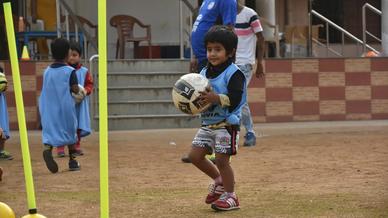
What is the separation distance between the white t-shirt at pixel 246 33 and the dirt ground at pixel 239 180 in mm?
1021

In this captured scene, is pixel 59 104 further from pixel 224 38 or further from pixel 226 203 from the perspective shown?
pixel 226 203

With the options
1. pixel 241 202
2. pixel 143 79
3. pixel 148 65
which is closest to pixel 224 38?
pixel 241 202

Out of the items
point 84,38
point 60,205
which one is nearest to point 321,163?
point 60,205

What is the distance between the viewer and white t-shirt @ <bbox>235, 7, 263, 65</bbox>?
30.2 ft

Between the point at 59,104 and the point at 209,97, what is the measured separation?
2.87 meters

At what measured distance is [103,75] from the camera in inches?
144

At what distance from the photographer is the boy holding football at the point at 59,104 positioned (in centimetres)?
788

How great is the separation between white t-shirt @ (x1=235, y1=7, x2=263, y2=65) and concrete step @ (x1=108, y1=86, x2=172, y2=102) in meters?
3.19

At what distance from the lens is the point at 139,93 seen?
12.4m

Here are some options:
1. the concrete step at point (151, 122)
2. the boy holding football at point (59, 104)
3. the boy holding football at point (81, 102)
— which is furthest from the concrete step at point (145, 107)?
the boy holding football at point (59, 104)

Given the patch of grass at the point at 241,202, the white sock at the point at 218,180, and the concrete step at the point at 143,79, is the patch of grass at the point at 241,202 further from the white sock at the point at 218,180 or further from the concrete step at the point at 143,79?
the concrete step at the point at 143,79

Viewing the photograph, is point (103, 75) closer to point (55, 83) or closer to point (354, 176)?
point (354, 176)

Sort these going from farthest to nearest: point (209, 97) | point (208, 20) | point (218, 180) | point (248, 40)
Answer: point (248, 40), point (208, 20), point (218, 180), point (209, 97)

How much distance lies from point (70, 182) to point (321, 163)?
94.1 inches
